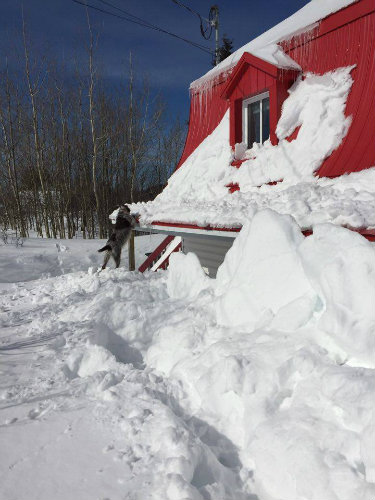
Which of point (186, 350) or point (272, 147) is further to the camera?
point (272, 147)

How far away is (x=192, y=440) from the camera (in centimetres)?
231

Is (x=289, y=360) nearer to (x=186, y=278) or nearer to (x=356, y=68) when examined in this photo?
(x=186, y=278)

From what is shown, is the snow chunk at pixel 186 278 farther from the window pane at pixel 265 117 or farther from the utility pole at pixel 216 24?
the utility pole at pixel 216 24

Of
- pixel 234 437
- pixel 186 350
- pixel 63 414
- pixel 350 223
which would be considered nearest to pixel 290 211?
pixel 350 223

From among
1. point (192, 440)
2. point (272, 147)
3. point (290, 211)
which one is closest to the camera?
point (192, 440)

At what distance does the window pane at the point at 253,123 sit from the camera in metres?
5.84

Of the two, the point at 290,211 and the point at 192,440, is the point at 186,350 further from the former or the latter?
the point at 290,211

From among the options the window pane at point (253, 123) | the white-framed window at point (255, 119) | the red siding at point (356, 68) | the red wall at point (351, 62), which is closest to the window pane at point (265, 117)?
the white-framed window at point (255, 119)

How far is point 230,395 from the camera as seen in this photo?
8.62 ft

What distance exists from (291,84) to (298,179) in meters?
1.74

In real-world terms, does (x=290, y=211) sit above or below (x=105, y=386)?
A: above

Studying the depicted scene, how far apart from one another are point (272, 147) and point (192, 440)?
396 cm

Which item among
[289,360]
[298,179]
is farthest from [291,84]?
[289,360]

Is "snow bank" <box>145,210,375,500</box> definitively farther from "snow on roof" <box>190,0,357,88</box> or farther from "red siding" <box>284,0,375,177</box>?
"snow on roof" <box>190,0,357,88</box>
